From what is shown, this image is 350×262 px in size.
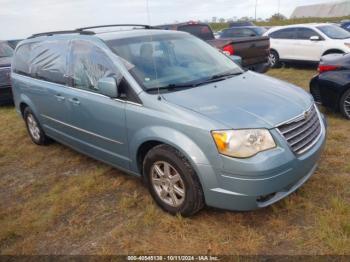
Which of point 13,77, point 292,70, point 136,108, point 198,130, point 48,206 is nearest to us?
point 198,130

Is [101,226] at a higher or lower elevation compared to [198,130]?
lower

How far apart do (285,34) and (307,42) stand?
1063 millimetres

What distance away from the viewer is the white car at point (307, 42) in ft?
35.3

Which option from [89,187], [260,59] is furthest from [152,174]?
[260,59]

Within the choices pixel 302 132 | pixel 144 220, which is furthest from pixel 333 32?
pixel 144 220

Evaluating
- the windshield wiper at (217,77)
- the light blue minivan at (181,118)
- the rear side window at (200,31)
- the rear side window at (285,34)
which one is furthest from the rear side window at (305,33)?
the windshield wiper at (217,77)

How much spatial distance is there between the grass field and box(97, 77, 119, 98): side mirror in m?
1.15

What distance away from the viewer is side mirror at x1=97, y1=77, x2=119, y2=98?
3.43 metres

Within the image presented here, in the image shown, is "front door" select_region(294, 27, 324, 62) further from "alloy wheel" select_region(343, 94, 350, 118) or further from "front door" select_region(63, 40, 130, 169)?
"front door" select_region(63, 40, 130, 169)

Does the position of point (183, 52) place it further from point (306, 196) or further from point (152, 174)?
point (306, 196)

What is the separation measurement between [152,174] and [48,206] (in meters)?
1.30

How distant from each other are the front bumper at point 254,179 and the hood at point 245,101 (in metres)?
0.26

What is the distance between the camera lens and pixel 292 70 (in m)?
11.6

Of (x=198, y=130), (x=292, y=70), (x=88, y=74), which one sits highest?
(x=88, y=74)
